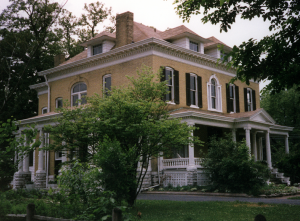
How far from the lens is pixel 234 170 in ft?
61.4

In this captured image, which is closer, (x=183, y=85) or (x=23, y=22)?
(x=183, y=85)

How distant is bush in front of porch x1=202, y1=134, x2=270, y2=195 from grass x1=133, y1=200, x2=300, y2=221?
16.1 feet

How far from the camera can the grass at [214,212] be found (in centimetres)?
1050

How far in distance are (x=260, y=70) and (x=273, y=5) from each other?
2.06 meters

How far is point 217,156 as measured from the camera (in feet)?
65.4

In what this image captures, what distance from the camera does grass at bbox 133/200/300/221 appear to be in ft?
34.4

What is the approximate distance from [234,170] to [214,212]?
7514 millimetres

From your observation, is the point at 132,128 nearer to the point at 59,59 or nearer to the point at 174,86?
the point at 174,86

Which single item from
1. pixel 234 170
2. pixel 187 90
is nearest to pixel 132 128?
pixel 234 170

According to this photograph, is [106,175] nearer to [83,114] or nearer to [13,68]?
[83,114]

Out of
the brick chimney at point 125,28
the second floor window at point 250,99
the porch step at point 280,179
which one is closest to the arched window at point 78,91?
the brick chimney at point 125,28

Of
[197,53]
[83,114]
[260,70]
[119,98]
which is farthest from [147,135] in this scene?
[197,53]

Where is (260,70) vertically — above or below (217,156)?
above

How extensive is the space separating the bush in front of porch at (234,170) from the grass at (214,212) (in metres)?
4.91
